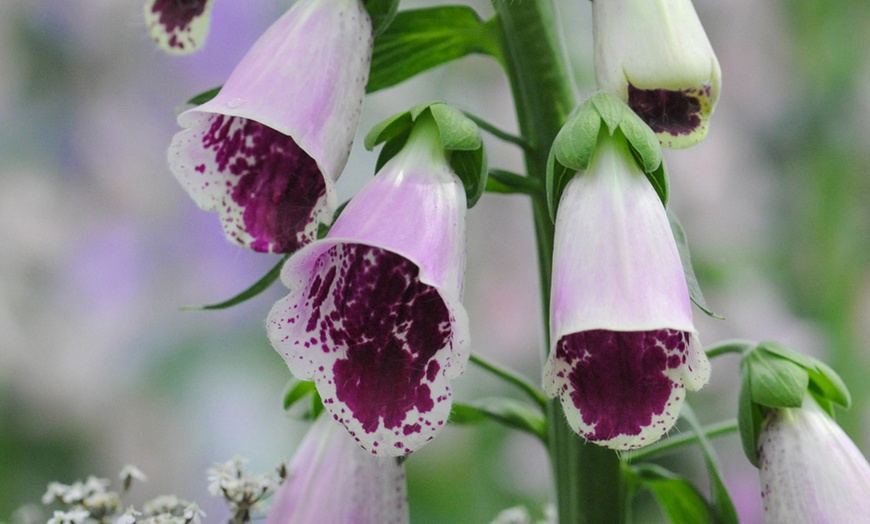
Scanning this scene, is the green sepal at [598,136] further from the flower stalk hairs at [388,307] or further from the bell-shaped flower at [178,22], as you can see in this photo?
the bell-shaped flower at [178,22]

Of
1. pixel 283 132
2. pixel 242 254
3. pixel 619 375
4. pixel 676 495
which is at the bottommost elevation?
pixel 242 254

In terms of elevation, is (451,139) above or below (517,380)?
above

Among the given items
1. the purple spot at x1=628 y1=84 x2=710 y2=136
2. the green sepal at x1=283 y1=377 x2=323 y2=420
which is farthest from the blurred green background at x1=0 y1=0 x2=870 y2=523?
the purple spot at x1=628 y1=84 x2=710 y2=136

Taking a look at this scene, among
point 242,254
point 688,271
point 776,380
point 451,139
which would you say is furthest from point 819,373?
point 242,254

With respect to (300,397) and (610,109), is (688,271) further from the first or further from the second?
(300,397)

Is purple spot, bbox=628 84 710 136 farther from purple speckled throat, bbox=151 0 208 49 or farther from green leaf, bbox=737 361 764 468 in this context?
purple speckled throat, bbox=151 0 208 49

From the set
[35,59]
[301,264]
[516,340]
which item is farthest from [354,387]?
[35,59]

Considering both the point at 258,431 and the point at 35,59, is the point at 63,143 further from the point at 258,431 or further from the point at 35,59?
the point at 258,431
